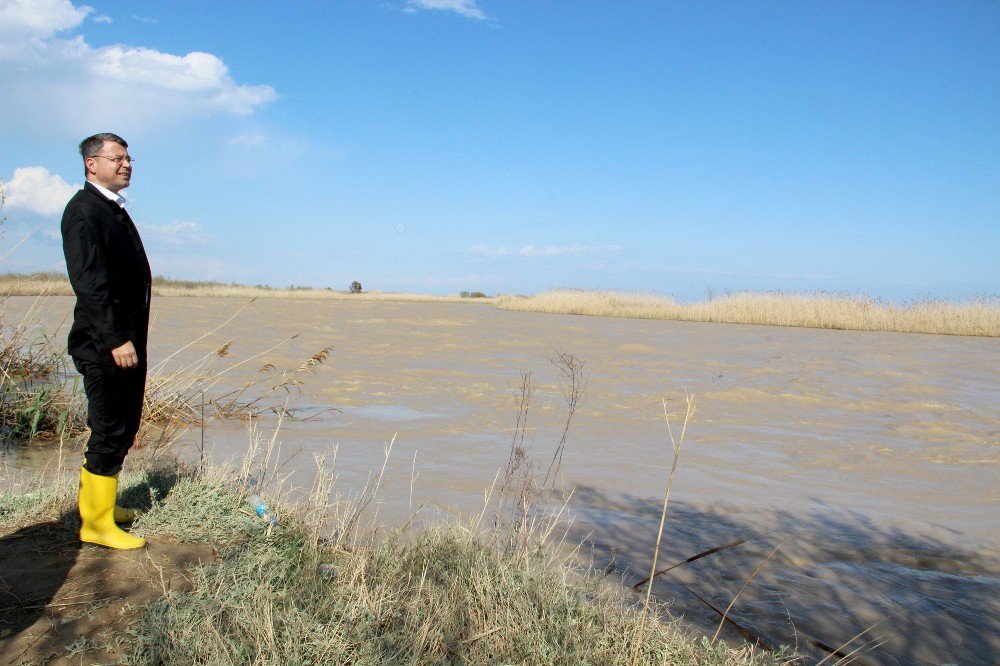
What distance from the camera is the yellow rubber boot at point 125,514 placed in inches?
124

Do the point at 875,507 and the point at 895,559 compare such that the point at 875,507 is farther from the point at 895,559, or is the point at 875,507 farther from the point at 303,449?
the point at 303,449

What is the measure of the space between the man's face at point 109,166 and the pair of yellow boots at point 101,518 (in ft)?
4.15

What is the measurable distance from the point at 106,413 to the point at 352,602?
54.7 inches

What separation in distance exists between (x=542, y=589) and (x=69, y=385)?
6.68 meters

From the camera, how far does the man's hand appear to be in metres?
2.88

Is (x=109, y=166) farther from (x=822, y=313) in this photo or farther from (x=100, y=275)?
(x=822, y=313)

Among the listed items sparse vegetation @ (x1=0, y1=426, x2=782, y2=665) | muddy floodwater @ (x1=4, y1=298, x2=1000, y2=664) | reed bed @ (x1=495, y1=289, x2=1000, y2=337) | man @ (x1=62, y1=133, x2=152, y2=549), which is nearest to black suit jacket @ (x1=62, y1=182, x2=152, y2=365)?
man @ (x1=62, y1=133, x2=152, y2=549)

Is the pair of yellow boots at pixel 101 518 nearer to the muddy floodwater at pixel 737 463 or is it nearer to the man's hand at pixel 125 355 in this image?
the man's hand at pixel 125 355

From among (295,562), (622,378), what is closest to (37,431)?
(295,562)

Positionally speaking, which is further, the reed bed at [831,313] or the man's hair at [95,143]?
the reed bed at [831,313]

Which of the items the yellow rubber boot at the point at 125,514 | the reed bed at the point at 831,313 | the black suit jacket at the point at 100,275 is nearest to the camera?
the black suit jacket at the point at 100,275

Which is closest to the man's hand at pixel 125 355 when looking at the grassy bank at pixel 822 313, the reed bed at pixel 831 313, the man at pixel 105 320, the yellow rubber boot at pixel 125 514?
the man at pixel 105 320

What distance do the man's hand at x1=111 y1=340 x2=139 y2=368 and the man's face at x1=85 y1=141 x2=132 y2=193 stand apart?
0.71m

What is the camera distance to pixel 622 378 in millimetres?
9836
